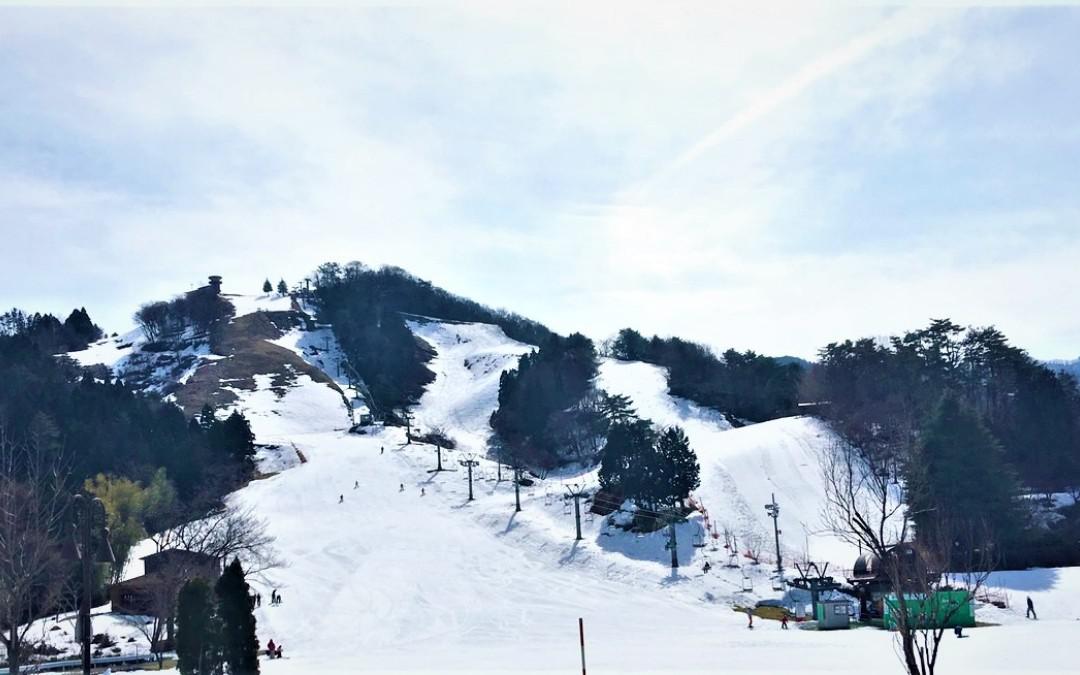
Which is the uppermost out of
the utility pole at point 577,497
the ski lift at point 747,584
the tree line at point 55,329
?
the tree line at point 55,329

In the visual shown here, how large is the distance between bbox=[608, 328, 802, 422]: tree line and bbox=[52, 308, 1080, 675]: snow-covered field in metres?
5.18

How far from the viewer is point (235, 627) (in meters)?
19.5

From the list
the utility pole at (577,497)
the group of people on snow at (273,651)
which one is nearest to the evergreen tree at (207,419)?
the utility pole at (577,497)

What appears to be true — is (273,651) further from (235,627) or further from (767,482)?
(767,482)

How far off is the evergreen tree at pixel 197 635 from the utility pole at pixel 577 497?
36.0m

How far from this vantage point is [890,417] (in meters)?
69.2

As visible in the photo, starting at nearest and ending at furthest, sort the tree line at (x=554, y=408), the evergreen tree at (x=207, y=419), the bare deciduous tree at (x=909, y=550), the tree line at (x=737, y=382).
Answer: the bare deciduous tree at (x=909, y=550), the evergreen tree at (x=207, y=419), the tree line at (x=554, y=408), the tree line at (x=737, y=382)

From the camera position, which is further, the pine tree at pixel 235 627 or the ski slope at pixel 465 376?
the ski slope at pixel 465 376

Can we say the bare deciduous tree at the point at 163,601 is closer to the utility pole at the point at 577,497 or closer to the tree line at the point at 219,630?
the tree line at the point at 219,630

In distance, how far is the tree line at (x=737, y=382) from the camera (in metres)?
92.8

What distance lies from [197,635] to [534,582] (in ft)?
94.1

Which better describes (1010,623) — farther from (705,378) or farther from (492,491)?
(705,378)

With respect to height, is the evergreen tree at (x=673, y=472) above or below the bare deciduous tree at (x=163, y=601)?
above

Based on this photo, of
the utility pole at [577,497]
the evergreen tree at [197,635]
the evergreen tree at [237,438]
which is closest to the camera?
the evergreen tree at [197,635]
